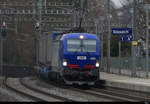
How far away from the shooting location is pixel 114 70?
3753 cm

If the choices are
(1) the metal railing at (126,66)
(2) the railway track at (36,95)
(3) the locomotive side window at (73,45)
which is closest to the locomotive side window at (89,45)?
(3) the locomotive side window at (73,45)

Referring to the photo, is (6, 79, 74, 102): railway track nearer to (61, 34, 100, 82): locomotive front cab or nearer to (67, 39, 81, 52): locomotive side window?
(61, 34, 100, 82): locomotive front cab

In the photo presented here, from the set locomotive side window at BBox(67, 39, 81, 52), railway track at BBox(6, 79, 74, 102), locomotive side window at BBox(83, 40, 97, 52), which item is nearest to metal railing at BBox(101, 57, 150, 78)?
locomotive side window at BBox(83, 40, 97, 52)

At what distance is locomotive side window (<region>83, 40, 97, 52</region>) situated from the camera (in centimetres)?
2527

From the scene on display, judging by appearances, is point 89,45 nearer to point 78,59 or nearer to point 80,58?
point 80,58

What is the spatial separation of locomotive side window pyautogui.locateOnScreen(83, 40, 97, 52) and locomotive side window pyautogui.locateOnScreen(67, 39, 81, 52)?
0.35 meters

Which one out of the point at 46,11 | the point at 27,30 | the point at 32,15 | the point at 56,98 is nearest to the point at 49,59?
the point at 56,98

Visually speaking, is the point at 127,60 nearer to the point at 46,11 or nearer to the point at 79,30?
the point at 79,30

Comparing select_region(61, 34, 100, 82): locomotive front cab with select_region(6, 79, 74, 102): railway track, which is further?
select_region(61, 34, 100, 82): locomotive front cab

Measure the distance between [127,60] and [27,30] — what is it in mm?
46007

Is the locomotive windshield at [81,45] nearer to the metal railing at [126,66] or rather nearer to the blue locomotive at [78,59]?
the blue locomotive at [78,59]

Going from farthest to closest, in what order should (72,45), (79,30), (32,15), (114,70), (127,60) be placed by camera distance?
(32,15), (114,70), (127,60), (79,30), (72,45)

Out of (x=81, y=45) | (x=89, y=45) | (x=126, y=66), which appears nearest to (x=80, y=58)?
(x=81, y=45)

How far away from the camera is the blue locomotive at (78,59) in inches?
969
